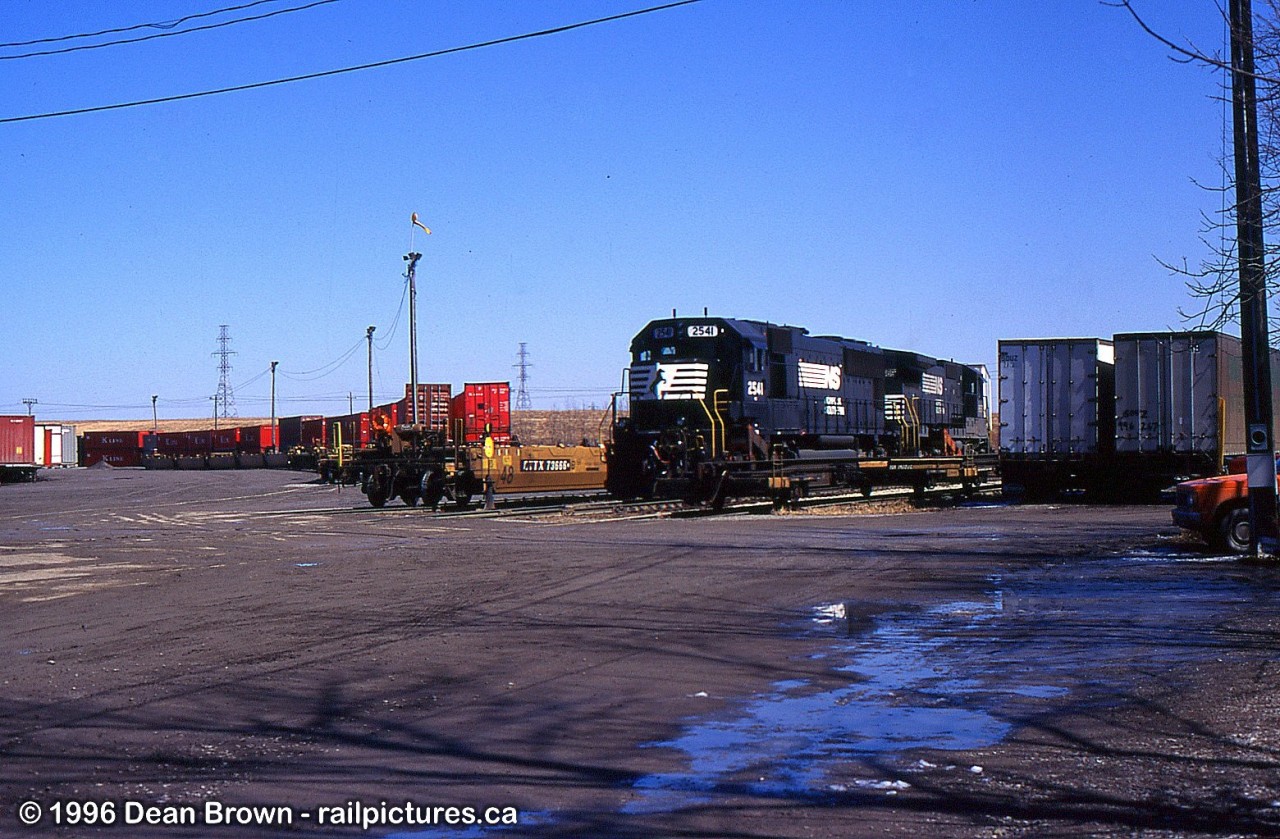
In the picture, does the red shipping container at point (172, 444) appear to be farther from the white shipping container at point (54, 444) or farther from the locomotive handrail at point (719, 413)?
the locomotive handrail at point (719, 413)

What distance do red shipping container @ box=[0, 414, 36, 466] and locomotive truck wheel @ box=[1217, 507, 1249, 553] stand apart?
207 feet

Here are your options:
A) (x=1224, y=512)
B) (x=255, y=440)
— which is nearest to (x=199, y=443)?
(x=255, y=440)

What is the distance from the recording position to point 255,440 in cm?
8356

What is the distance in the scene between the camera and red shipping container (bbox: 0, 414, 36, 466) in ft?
207

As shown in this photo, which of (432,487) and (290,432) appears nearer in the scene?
(432,487)

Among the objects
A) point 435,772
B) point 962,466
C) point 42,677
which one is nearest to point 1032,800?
point 435,772

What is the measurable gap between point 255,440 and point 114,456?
26.8m

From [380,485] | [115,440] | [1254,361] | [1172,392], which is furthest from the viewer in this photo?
[115,440]

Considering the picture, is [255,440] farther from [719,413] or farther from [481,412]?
[719,413]

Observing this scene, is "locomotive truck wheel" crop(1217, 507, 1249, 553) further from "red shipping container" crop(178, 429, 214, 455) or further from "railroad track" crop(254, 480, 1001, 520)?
"red shipping container" crop(178, 429, 214, 455)

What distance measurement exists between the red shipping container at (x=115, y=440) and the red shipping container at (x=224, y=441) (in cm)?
1688

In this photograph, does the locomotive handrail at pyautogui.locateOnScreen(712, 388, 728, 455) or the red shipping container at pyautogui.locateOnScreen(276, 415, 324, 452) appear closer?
the locomotive handrail at pyautogui.locateOnScreen(712, 388, 728, 455)

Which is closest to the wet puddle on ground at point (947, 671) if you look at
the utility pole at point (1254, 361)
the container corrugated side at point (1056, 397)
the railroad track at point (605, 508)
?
the utility pole at point (1254, 361)

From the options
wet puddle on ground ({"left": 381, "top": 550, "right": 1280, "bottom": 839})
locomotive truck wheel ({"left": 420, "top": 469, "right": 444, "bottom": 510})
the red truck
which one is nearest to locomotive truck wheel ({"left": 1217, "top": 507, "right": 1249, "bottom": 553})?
the red truck
